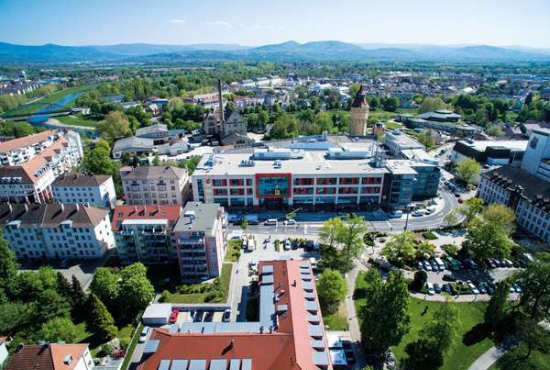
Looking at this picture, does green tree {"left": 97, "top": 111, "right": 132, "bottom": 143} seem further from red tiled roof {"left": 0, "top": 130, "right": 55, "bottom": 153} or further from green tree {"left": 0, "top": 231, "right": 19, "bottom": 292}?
green tree {"left": 0, "top": 231, "right": 19, "bottom": 292}

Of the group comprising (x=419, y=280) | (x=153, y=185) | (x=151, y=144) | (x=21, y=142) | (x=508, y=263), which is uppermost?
(x=21, y=142)

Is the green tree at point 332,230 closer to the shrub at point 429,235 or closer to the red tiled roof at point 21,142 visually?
the shrub at point 429,235

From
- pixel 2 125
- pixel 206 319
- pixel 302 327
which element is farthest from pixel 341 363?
pixel 2 125

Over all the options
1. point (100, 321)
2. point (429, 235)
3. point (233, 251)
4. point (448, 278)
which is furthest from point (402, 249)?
point (100, 321)

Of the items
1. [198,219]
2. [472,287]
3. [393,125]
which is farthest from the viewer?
[393,125]

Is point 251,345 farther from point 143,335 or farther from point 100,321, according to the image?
point 100,321

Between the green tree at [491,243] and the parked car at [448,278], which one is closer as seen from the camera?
the parked car at [448,278]

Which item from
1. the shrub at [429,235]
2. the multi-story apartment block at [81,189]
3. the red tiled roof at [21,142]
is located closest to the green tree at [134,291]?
the multi-story apartment block at [81,189]
